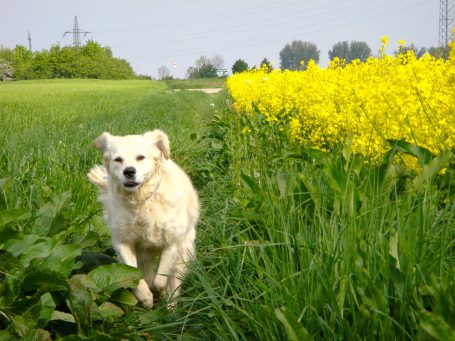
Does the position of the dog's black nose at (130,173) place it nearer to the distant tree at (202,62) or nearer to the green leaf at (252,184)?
the green leaf at (252,184)

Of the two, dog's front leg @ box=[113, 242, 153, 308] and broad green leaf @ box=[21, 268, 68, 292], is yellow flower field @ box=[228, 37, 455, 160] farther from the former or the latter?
broad green leaf @ box=[21, 268, 68, 292]

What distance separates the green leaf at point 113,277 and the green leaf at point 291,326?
1.57 m

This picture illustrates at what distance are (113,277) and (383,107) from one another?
8.38 ft

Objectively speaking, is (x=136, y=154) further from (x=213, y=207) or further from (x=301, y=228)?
(x=301, y=228)

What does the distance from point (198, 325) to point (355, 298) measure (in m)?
1.03

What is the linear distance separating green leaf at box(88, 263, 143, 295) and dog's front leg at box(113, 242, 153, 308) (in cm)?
35

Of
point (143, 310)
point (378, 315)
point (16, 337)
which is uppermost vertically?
point (378, 315)

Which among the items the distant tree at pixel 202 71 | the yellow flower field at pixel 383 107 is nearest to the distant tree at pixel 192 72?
the distant tree at pixel 202 71

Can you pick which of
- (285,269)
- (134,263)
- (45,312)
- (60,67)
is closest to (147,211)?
(134,263)

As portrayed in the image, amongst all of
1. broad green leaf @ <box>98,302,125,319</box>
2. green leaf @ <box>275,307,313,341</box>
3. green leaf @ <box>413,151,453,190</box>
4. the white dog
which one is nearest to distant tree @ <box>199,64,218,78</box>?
the white dog

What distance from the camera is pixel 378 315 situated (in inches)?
82.7

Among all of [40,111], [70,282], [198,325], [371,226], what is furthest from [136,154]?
[40,111]

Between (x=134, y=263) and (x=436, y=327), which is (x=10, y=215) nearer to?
(x=134, y=263)

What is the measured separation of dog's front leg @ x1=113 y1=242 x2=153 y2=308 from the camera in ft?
12.4
